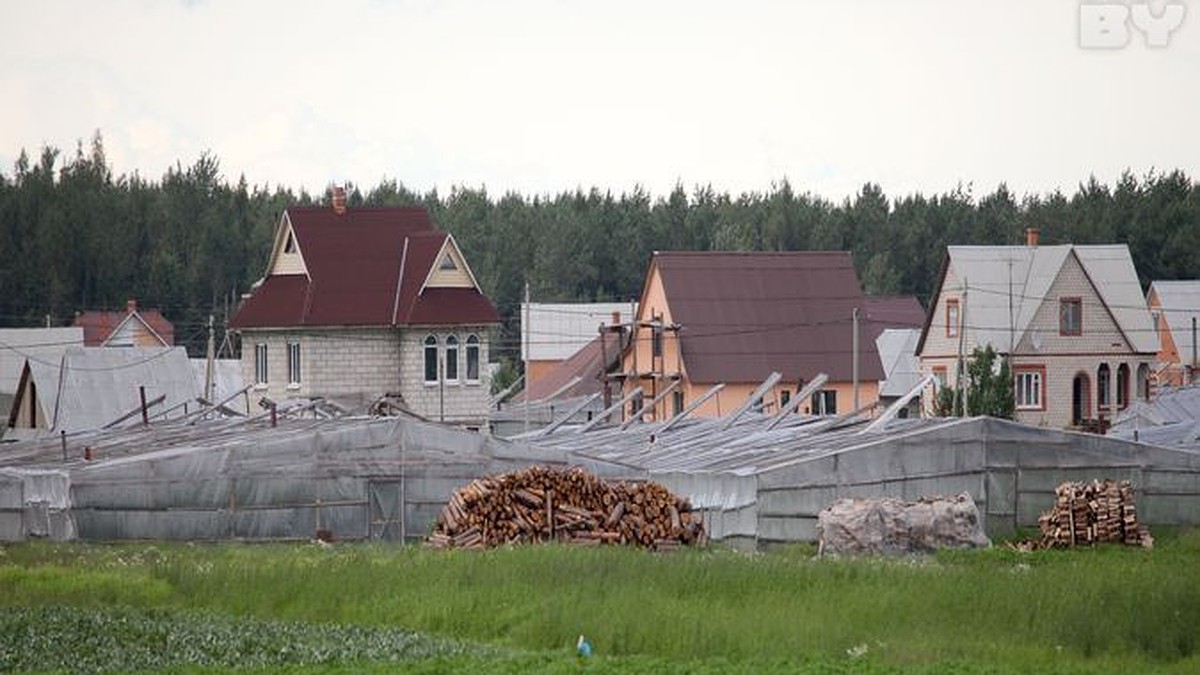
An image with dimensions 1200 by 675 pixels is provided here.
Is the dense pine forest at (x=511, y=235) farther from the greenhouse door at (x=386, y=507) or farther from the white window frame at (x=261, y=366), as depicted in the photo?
the greenhouse door at (x=386, y=507)

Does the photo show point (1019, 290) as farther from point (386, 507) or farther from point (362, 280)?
point (386, 507)

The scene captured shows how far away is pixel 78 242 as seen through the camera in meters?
133

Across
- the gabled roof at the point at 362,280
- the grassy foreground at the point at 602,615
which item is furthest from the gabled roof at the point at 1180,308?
the grassy foreground at the point at 602,615

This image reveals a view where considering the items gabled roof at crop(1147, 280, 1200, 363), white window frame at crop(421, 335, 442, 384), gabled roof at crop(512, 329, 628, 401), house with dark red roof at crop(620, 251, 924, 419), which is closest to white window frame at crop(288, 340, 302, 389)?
white window frame at crop(421, 335, 442, 384)

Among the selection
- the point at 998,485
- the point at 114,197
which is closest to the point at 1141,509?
the point at 998,485

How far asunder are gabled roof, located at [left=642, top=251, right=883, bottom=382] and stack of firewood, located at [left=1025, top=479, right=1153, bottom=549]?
1308 inches

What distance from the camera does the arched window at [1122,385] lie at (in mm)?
79562

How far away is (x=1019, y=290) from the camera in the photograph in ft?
262

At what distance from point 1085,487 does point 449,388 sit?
99.2 ft

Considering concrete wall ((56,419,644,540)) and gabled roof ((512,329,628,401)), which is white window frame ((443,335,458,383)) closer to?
gabled roof ((512,329,628,401))

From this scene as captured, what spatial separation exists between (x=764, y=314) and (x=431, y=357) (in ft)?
42.2

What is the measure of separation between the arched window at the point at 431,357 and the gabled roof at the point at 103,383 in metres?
9.30

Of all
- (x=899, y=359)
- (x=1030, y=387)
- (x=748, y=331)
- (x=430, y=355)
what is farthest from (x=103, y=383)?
(x=899, y=359)

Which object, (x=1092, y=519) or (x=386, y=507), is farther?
(x=386, y=507)
